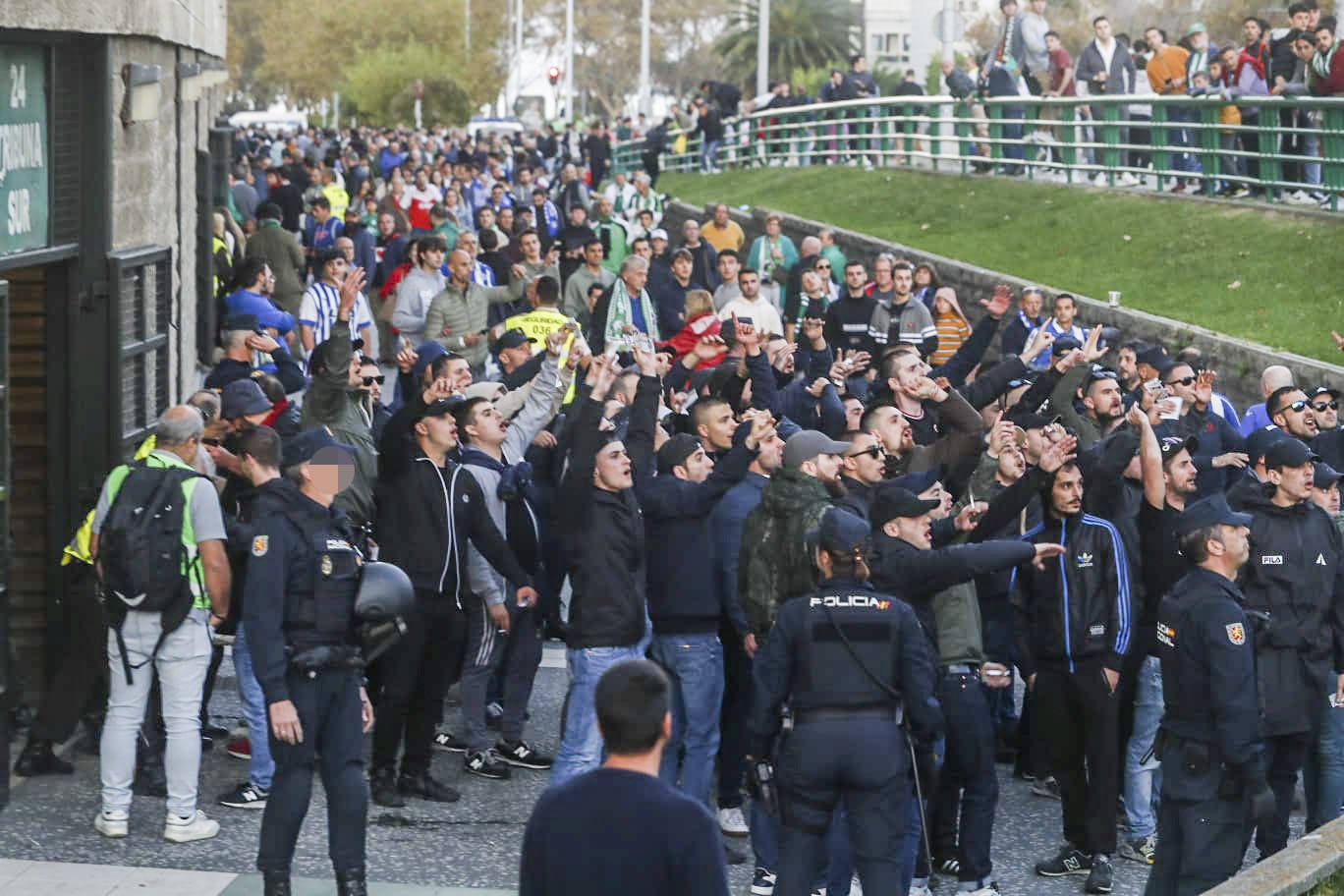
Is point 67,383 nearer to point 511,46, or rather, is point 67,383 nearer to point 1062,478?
point 1062,478

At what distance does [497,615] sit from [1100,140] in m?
18.1

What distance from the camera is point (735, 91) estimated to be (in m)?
42.8

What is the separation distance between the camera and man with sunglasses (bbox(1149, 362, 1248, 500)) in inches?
423

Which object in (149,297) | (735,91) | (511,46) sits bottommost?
(149,297)

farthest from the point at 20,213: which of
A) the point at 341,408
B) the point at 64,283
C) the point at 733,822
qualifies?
the point at 733,822

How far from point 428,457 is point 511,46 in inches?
4066

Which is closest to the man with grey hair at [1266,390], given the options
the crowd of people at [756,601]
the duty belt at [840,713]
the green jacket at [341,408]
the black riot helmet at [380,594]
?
the crowd of people at [756,601]

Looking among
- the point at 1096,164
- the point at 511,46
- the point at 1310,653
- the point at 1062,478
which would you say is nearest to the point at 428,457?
the point at 1062,478

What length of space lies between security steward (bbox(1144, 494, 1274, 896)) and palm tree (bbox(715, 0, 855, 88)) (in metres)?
80.3

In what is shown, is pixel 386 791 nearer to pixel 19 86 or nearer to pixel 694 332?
pixel 19 86

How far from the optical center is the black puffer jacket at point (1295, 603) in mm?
8070

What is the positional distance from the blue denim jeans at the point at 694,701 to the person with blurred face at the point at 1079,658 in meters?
1.29

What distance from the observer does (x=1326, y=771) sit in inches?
331

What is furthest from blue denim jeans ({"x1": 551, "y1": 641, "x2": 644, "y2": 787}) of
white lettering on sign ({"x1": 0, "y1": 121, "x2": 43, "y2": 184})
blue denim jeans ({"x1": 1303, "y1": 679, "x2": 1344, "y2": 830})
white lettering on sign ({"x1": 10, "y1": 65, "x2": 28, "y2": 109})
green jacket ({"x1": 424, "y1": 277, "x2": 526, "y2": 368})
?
green jacket ({"x1": 424, "y1": 277, "x2": 526, "y2": 368})
